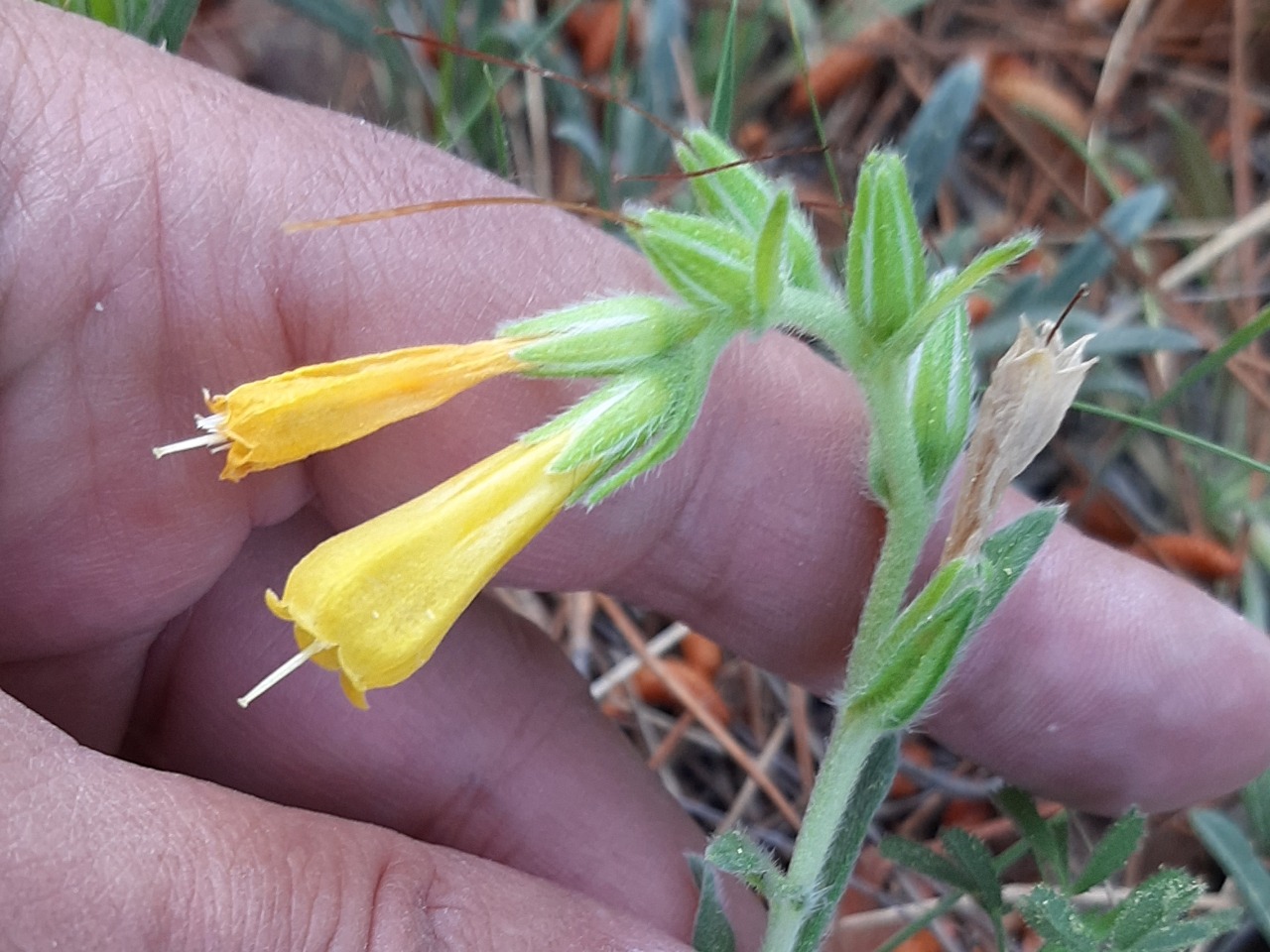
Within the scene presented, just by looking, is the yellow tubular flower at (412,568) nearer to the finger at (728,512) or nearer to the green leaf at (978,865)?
the finger at (728,512)

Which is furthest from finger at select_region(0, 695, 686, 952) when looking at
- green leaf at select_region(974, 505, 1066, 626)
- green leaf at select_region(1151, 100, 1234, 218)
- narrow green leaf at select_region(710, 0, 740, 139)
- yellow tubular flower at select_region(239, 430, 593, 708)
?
green leaf at select_region(1151, 100, 1234, 218)

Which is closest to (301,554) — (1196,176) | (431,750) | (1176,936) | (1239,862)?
(431,750)

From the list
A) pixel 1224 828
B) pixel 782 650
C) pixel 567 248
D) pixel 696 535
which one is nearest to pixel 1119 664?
pixel 1224 828

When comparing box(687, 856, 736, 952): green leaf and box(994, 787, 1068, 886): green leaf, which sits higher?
box(994, 787, 1068, 886): green leaf

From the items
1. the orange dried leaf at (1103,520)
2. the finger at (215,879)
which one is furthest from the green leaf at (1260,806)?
the finger at (215,879)

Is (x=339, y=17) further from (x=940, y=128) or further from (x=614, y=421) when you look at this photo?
(x=614, y=421)

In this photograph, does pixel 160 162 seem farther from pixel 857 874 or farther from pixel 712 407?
pixel 857 874

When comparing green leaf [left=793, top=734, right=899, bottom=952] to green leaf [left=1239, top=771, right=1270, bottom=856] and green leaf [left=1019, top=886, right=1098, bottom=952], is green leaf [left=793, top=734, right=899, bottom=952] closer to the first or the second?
green leaf [left=1019, top=886, right=1098, bottom=952]
